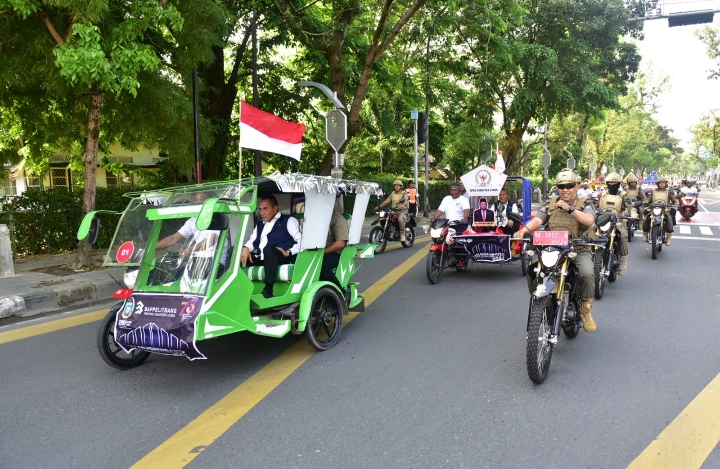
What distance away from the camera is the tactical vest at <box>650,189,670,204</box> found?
11688 mm

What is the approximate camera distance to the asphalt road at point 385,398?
11.1 ft

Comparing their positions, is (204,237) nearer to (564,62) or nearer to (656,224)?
(656,224)

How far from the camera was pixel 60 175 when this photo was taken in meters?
23.6

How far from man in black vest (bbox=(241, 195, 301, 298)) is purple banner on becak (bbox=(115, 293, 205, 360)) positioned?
4.11 ft

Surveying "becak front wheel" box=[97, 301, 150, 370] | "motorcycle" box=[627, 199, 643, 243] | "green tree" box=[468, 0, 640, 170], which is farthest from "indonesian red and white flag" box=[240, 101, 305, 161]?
"green tree" box=[468, 0, 640, 170]

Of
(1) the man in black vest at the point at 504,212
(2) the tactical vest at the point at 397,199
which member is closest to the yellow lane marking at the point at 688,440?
(1) the man in black vest at the point at 504,212

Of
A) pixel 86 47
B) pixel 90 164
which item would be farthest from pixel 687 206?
pixel 86 47

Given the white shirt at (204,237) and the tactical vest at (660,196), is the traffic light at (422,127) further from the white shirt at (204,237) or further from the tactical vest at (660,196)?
the white shirt at (204,237)

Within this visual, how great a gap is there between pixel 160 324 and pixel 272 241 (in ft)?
5.85

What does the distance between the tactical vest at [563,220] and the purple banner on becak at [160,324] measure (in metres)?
3.45

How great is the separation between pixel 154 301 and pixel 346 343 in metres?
2.03

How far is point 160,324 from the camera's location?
13.8 feet

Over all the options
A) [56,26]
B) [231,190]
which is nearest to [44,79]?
[56,26]

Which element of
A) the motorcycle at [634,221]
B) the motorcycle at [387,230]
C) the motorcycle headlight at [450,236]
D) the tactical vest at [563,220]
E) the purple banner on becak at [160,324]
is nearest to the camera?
the purple banner on becak at [160,324]
